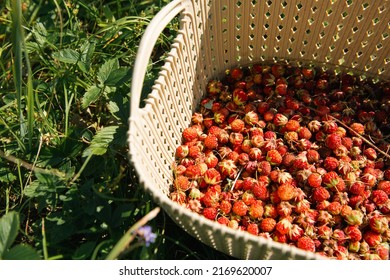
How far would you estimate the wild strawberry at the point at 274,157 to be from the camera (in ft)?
5.17

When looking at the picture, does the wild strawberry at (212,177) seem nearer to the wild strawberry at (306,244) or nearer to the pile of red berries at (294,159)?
the pile of red berries at (294,159)

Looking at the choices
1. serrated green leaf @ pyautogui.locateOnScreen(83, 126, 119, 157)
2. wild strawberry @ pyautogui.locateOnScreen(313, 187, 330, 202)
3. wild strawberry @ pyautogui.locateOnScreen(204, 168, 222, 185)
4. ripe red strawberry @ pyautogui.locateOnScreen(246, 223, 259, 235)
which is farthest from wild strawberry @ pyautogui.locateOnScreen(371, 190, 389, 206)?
serrated green leaf @ pyautogui.locateOnScreen(83, 126, 119, 157)

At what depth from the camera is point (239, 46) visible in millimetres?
1755

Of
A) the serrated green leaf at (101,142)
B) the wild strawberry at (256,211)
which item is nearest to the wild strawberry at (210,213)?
the wild strawberry at (256,211)

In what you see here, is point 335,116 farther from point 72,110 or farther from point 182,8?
point 72,110

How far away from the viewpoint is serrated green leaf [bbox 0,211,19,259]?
1.29 meters

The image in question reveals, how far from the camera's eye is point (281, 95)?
68.4 inches

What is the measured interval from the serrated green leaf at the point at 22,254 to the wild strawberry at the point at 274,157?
0.75m

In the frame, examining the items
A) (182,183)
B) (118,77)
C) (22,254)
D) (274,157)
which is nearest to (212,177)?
(182,183)

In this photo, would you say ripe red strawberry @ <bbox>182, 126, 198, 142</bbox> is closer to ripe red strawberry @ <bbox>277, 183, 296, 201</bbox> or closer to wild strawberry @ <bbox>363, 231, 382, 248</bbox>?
ripe red strawberry @ <bbox>277, 183, 296, 201</bbox>

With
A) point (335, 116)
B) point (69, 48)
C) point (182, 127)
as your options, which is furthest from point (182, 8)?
point (335, 116)

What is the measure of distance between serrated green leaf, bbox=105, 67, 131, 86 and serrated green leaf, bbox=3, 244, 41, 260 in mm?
609
